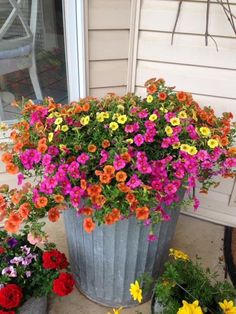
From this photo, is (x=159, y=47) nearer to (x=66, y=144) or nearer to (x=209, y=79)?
(x=209, y=79)

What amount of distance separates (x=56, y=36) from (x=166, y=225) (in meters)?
1.17

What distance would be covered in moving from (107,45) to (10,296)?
131 cm

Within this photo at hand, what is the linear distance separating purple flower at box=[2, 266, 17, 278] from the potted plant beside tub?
0.27 metres

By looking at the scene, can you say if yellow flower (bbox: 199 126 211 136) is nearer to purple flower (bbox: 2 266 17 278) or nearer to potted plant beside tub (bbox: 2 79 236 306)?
potted plant beside tub (bbox: 2 79 236 306)

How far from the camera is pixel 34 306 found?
1368 mm

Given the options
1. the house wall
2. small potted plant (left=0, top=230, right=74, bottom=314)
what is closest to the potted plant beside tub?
→ small potted plant (left=0, top=230, right=74, bottom=314)

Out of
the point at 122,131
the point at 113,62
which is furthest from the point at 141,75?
the point at 122,131

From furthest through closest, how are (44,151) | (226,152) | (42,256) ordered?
1. (42,256)
2. (226,152)
3. (44,151)

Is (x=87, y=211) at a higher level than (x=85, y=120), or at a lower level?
lower

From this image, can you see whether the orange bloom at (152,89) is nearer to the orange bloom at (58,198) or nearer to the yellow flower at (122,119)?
the yellow flower at (122,119)

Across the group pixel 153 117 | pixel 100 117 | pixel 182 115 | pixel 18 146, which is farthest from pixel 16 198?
pixel 182 115

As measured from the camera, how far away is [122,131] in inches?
49.4

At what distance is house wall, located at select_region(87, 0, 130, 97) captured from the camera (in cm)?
168

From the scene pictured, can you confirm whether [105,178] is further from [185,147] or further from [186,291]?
[186,291]
